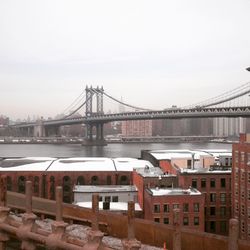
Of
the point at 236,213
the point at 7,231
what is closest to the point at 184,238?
the point at 7,231

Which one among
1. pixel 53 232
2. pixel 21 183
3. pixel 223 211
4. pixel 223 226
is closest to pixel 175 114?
pixel 21 183

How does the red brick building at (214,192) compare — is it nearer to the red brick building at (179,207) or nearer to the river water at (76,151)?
the red brick building at (179,207)

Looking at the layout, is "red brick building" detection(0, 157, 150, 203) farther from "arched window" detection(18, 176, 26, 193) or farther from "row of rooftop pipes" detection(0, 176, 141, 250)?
"row of rooftop pipes" detection(0, 176, 141, 250)

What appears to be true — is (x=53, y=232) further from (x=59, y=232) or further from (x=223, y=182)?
(x=223, y=182)

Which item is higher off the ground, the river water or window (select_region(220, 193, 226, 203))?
window (select_region(220, 193, 226, 203))

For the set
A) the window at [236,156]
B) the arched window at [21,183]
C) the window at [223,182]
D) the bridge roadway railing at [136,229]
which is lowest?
the arched window at [21,183]

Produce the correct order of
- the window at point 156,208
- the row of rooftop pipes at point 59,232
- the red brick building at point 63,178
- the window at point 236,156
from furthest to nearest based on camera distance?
1. the red brick building at point 63,178
2. the window at point 236,156
3. the window at point 156,208
4. the row of rooftop pipes at point 59,232

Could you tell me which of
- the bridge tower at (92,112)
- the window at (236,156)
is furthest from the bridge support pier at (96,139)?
the window at (236,156)

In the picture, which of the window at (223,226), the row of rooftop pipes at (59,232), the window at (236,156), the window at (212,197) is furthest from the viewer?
the window at (212,197)

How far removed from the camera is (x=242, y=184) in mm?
12781

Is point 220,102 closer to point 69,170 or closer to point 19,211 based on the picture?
point 69,170

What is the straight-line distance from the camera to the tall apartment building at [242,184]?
12.3 metres

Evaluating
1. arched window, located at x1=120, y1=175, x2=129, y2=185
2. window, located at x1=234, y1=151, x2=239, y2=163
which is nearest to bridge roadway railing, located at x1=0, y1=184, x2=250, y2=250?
window, located at x1=234, y1=151, x2=239, y2=163

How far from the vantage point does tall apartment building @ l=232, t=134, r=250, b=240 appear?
40.4ft
